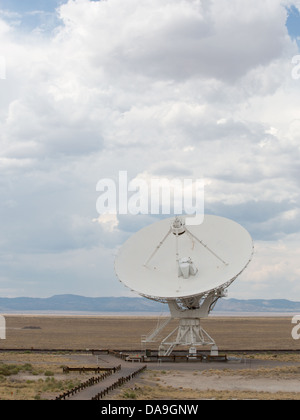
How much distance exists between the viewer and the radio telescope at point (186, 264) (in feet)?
162

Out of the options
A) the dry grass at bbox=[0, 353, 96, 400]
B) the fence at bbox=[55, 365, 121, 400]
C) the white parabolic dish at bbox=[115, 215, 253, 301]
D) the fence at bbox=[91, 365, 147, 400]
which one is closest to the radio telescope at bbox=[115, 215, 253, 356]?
the white parabolic dish at bbox=[115, 215, 253, 301]

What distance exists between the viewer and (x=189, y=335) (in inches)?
2096

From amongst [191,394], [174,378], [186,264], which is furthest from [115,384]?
[186,264]

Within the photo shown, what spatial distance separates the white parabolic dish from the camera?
4925 cm

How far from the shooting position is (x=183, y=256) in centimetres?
5325

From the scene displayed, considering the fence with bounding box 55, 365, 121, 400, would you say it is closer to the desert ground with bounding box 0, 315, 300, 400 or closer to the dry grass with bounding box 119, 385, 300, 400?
the desert ground with bounding box 0, 315, 300, 400

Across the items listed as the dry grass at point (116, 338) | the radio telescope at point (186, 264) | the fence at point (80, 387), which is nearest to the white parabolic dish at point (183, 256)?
the radio telescope at point (186, 264)

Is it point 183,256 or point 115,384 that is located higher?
point 183,256

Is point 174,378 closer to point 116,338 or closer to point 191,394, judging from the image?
point 191,394

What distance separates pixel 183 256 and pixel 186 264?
2576mm

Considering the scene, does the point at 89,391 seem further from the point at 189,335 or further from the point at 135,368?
the point at 189,335

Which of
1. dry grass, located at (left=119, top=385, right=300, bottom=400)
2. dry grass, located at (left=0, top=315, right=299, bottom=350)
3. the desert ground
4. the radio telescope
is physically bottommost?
dry grass, located at (left=119, top=385, right=300, bottom=400)

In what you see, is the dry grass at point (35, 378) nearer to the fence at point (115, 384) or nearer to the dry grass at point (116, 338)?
the fence at point (115, 384)
